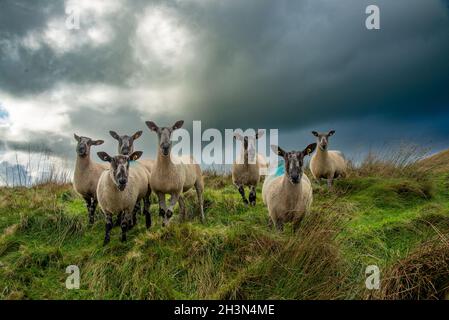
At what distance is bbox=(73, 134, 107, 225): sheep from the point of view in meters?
10.0

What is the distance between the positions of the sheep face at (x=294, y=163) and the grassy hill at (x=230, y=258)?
827 millimetres

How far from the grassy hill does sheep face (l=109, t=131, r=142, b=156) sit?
80.0 inches

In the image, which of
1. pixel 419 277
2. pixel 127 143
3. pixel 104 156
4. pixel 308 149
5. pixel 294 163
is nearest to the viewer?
pixel 419 277

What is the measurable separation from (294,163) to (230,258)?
248 centimetres

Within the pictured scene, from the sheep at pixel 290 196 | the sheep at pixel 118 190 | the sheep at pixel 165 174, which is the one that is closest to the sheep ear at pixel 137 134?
the sheep at pixel 165 174

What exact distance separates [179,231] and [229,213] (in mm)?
3766

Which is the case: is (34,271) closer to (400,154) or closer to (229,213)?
(229,213)

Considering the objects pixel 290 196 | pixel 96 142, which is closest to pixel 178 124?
pixel 96 142

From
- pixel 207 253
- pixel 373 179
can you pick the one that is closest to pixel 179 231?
pixel 207 253

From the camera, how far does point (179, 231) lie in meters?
7.45

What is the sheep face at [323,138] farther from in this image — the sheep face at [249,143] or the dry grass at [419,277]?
the dry grass at [419,277]

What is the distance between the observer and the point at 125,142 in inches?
394

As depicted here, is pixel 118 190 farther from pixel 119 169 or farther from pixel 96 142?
pixel 96 142
